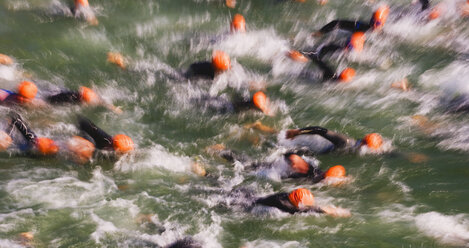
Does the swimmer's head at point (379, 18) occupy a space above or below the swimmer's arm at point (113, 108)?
above

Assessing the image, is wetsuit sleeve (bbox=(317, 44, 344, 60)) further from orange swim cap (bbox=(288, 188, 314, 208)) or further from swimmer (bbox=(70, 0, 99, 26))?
swimmer (bbox=(70, 0, 99, 26))

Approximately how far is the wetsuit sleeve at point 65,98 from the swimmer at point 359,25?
13.4ft

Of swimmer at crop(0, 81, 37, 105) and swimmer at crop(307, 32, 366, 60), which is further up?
swimmer at crop(307, 32, 366, 60)

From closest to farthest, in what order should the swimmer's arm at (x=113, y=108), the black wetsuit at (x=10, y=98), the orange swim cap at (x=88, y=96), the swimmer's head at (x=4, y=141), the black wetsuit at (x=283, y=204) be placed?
the black wetsuit at (x=283, y=204) → the swimmer's head at (x=4, y=141) → the black wetsuit at (x=10, y=98) → the orange swim cap at (x=88, y=96) → the swimmer's arm at (x=113, y=108)

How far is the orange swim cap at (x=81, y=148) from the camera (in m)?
3.94

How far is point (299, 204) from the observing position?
138 inches

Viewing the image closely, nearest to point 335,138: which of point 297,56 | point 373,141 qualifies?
point 373,141

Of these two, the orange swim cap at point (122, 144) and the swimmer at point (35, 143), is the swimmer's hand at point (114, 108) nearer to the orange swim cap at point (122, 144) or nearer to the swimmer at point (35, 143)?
the orange swim cap at point (122, 144)

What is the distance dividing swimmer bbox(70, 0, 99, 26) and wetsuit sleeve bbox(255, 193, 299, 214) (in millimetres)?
4276

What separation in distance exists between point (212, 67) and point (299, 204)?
259 centimetres

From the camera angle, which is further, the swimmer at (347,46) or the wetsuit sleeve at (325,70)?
the swimmer at (347,46)

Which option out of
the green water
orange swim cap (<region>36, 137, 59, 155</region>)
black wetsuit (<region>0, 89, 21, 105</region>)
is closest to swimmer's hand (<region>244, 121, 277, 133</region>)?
the green water

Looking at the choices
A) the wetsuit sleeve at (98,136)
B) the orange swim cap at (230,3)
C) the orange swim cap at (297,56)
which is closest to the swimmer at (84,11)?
the orange swim cap at (230,3)

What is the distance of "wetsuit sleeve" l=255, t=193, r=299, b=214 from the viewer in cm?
359
